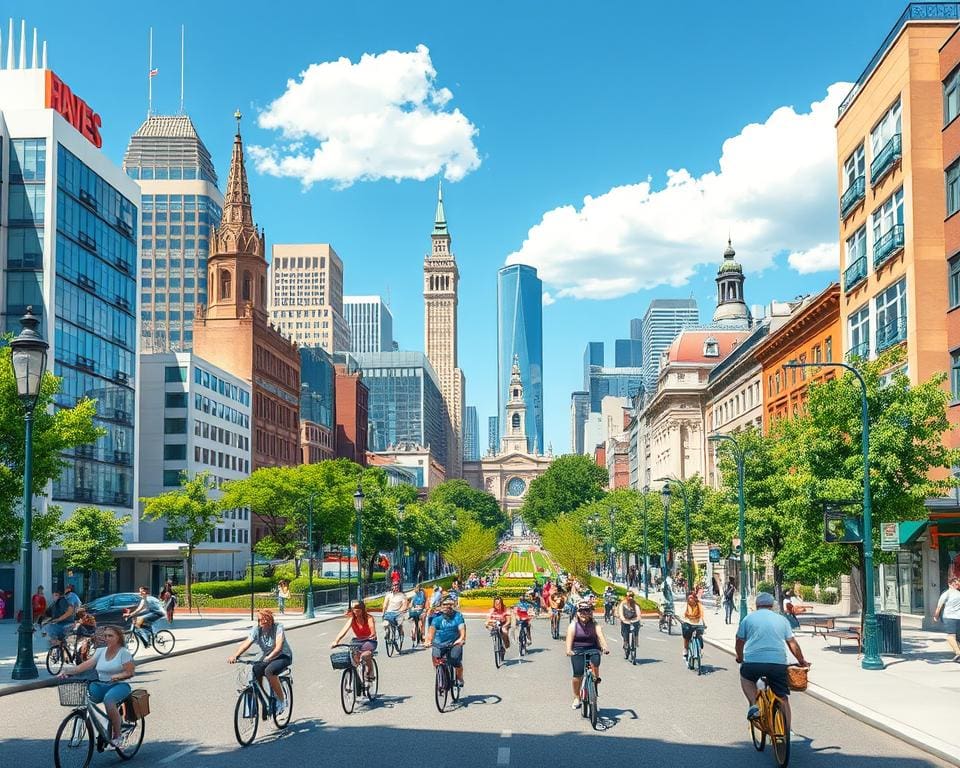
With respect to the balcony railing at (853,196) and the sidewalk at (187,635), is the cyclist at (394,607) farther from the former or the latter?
the balcony railing at (853,196)

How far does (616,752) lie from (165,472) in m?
77.7

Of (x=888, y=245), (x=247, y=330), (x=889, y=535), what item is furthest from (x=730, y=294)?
(x=889, y=535)

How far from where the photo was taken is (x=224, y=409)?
96.4 metres

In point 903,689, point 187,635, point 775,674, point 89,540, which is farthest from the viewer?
point 89,540

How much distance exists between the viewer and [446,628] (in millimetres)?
18859

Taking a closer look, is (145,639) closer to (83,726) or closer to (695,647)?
(695,647)

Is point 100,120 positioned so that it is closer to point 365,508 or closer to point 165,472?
point 165,472

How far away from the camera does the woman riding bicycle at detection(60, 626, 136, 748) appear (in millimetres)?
13211

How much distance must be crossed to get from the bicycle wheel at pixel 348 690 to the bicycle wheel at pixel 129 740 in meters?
4.23

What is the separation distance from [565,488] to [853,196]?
12058 cm

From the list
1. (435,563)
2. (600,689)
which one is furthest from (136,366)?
(435,563)

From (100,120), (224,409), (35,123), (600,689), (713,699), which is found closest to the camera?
(713,699)

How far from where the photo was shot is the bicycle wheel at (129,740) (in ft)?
44.7

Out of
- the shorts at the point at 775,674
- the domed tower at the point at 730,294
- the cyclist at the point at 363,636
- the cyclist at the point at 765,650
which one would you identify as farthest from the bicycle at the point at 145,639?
the domed tower at the point at 730,294
